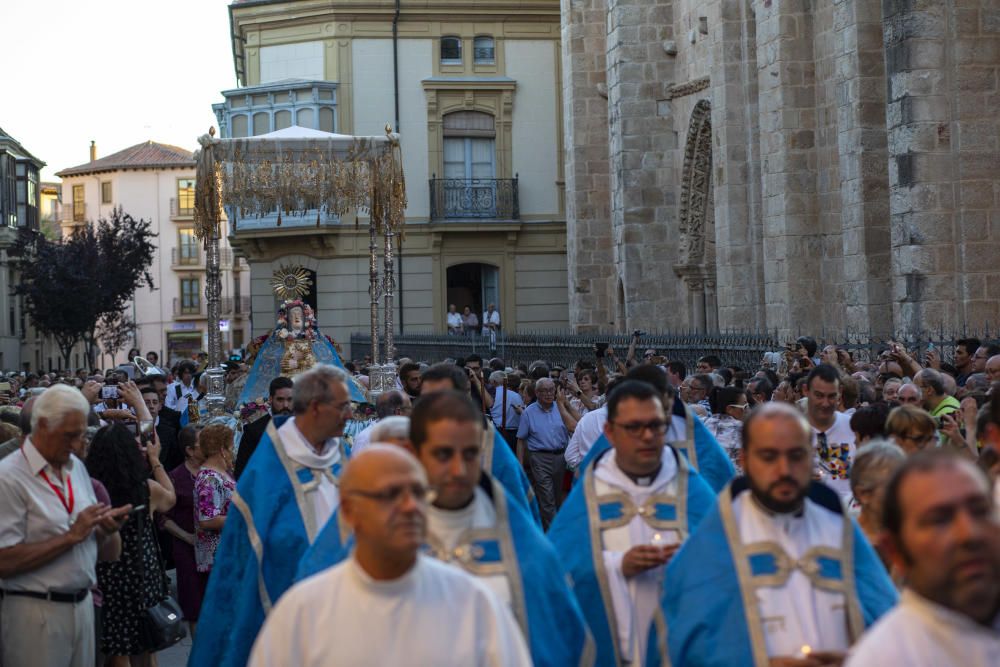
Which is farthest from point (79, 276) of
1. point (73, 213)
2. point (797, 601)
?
point (797, 601)

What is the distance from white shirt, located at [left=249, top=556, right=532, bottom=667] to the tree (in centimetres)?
4415

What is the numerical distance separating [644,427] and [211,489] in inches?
170

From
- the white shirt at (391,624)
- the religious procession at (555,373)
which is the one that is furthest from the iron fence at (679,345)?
the white shirt at (391,624)

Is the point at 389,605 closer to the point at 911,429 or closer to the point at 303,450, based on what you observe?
the point at 303,450

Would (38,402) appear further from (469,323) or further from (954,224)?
(469,323)

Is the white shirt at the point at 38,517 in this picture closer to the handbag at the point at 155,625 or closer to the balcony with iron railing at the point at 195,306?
the handbag at the point at 155,625

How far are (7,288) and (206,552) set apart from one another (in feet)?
162

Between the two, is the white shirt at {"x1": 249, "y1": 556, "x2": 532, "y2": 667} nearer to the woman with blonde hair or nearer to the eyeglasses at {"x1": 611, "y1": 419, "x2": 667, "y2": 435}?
the eyeglasses at {"x1": 611, "y1": 419, "x2": 667, "y2": 435}

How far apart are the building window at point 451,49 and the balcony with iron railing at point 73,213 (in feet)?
147

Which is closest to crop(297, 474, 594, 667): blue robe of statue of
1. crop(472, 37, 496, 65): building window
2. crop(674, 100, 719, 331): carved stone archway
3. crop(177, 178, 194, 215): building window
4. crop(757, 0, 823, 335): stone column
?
crop(757, 0, 823, 335): stone column

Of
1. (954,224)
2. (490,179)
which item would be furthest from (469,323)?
(954,224)

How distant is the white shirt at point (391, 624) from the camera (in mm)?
3797

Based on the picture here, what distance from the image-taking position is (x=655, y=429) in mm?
5824

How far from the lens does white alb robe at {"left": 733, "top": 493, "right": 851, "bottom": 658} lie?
482 cm
